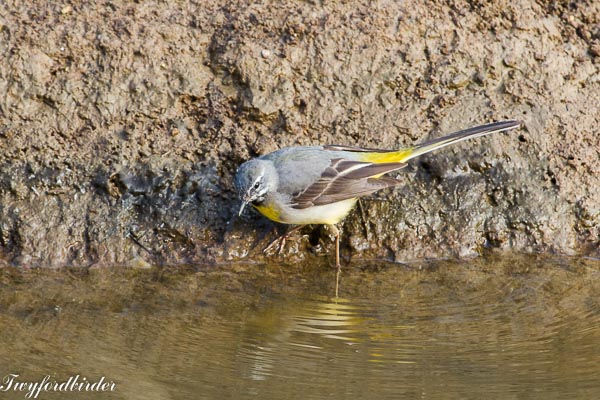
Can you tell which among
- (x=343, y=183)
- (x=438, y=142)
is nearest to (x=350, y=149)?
(x=343, y=183)

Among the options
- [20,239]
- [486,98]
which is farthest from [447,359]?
[20,239]

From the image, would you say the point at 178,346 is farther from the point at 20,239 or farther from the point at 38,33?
the point at 38,33

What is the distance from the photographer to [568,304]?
7.72 meters

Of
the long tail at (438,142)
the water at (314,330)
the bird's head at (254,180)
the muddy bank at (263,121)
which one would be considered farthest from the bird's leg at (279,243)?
the long tail at (438,142)

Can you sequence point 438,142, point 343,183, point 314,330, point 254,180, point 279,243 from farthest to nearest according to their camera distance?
point 279,243 → point 438,142 → point 343,183 → point 254,180 → point 314,330

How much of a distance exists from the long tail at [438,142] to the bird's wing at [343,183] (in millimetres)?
161

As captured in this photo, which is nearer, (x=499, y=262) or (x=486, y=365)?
(x=486, y=365)

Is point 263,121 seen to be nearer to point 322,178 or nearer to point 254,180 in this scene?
point 322,178

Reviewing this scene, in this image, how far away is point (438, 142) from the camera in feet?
28.7

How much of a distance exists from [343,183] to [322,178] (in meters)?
0.21

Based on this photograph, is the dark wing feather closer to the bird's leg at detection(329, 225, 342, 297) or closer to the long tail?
the long tail

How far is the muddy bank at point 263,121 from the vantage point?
8.84 metres

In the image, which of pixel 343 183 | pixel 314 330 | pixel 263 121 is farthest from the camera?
pixel 263 121

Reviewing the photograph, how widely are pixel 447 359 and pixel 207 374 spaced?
5.87 feet
